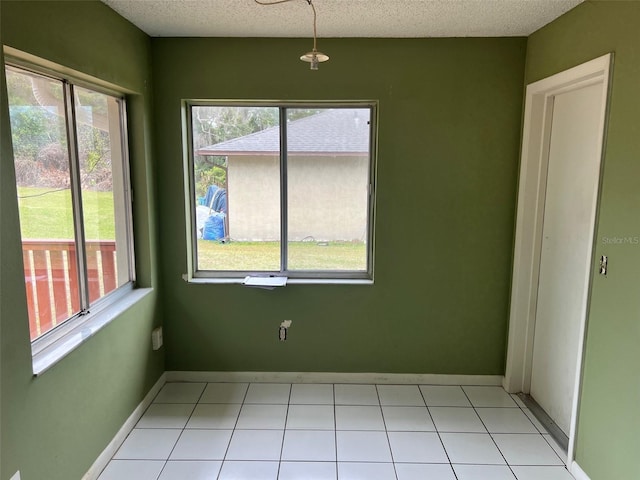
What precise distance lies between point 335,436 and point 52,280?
1.76m

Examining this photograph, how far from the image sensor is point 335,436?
8.42ft

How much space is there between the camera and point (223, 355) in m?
3.20

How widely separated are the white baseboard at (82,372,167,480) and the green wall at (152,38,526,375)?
9.9 inches

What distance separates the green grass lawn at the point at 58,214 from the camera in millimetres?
1810

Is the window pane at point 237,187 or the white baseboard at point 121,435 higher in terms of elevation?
the window pane at point 237,187

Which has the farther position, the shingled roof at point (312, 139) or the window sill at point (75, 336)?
the shingled roof at point (312, 139)

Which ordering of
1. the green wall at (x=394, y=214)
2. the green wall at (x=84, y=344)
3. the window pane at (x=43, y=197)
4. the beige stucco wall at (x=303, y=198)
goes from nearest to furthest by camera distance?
the green wall at (x=84, y=344), the window pane at (x=43, y=197), the green wall at (x=394, y=214), the beige stucco wall at (x=303, y=198)

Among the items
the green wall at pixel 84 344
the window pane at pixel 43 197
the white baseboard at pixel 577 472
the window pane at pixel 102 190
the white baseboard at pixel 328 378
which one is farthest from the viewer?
the white baseboard at pixel 328 378

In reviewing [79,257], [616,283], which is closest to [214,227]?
[79,257]

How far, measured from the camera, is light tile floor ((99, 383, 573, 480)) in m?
2.28

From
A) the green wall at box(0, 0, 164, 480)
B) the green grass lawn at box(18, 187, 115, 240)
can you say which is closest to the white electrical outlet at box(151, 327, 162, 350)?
the green wall at box(0, 0, 164, 480)

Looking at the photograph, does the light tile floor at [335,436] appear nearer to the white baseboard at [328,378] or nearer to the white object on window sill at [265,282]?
the white baseboard at [328,378]

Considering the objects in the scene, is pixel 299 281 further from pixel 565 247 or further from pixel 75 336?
pixel 565 247

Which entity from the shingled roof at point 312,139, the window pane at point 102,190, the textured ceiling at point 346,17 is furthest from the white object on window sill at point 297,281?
the textured ceiling at point 346,17
